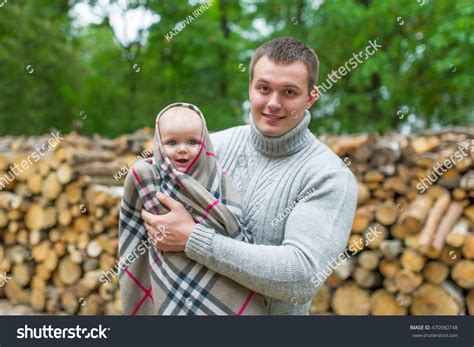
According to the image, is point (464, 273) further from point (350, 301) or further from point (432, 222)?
point (350, 301)

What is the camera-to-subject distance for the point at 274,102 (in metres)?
1.60

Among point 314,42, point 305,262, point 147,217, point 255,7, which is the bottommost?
point 305,262

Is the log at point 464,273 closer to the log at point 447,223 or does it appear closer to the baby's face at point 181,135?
the log at point 447,223

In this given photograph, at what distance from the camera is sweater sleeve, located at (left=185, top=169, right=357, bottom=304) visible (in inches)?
57.5

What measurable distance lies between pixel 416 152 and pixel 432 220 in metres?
0.64

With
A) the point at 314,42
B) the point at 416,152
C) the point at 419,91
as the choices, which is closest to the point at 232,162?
the point at 416,152

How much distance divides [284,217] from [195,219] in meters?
0.27

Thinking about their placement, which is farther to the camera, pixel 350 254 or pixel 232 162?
pixel 350 254

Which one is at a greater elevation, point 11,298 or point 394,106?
point 394,106

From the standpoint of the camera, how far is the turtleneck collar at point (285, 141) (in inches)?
65.9

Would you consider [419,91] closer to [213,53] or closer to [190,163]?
[213,53]

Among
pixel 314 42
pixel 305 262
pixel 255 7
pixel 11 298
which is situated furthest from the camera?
pixel 255 7

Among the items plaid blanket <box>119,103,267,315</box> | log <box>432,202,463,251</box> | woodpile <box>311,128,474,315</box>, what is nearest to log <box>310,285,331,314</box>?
woodpile <box>311,128,474,315</box>

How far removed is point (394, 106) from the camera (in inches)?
365
